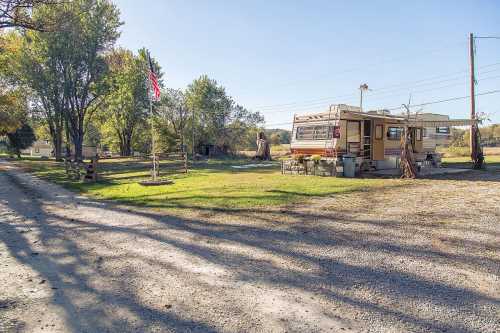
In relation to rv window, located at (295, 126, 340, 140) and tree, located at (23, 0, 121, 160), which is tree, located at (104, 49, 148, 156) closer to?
tree, located at (23, 0, 121, 160)

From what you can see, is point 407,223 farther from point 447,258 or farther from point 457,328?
point 457,328

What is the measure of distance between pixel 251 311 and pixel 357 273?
1.61m

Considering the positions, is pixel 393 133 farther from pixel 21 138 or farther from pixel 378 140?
pixel 21 138

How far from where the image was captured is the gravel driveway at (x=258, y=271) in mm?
3121

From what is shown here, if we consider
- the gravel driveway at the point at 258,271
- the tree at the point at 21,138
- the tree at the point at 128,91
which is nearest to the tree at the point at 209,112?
the tree at the point at 128,91

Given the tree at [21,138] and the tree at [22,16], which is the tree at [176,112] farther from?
the tree at [22,16]

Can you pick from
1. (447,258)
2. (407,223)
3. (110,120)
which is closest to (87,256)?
(447,258)

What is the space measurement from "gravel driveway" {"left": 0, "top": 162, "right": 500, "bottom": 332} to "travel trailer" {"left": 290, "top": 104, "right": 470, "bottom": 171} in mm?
7893

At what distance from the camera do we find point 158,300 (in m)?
3.54

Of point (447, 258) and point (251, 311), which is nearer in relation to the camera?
point (251, 311)

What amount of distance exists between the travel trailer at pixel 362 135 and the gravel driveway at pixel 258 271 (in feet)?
25.9

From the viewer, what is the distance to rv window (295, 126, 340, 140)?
1520 centimetres

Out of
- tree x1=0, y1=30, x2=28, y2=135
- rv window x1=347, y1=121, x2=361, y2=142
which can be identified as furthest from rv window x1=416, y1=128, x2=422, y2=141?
tree x1=0, y1=30, x2=28, y2=135

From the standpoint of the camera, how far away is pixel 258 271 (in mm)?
4301
